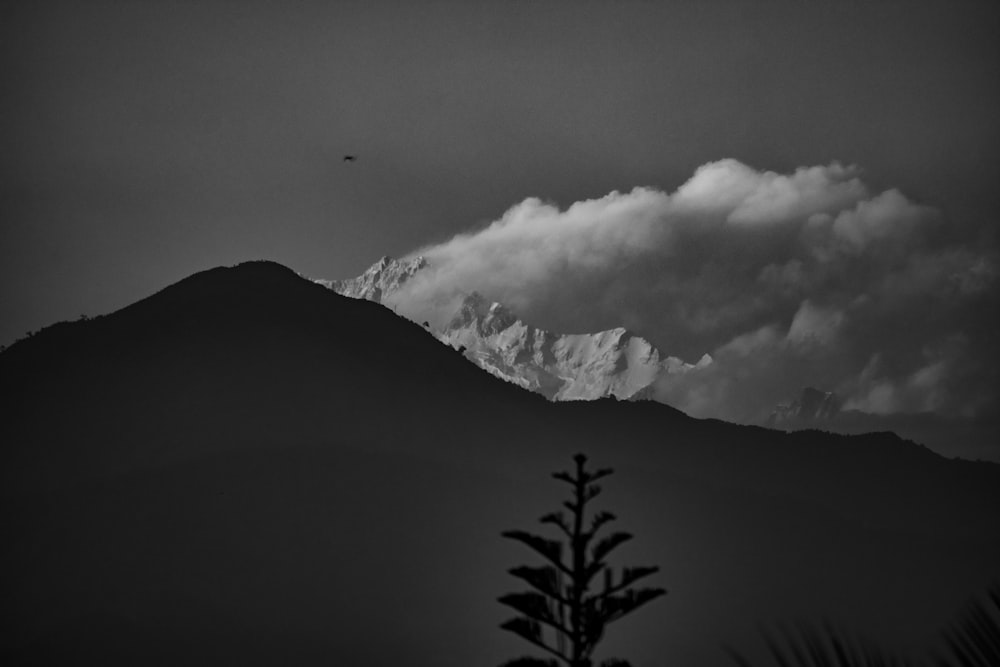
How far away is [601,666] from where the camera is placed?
2056 cm

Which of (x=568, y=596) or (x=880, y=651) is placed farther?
(x=568, y=596)

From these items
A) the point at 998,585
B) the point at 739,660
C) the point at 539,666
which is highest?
the point at 539,666

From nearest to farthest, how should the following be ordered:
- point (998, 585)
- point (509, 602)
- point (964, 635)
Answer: point (964, 635), point (998, 585), point (509, 602)

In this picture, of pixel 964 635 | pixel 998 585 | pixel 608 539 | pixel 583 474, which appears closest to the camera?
pixel 964 635

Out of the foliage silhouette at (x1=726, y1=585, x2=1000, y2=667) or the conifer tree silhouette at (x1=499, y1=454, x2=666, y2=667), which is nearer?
the foliage silhouette at (x1=726, y1=585, x2=1000, y2=667)

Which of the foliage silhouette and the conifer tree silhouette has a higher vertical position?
the conifer tree silhouette

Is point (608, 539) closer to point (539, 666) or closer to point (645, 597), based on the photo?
point (645, 597)

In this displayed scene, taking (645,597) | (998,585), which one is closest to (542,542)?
(645,597)

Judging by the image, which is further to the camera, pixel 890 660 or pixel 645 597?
pixel 645 597

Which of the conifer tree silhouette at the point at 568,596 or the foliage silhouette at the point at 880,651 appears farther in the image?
the conifer tree silhouette at the point at 568,596

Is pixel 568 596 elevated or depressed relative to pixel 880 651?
elevated

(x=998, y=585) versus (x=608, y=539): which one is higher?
(x=608, y=539)

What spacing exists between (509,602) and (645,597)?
121 inches

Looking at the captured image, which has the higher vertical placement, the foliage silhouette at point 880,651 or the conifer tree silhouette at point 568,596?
the conifer tree silhouette at point 568,596
